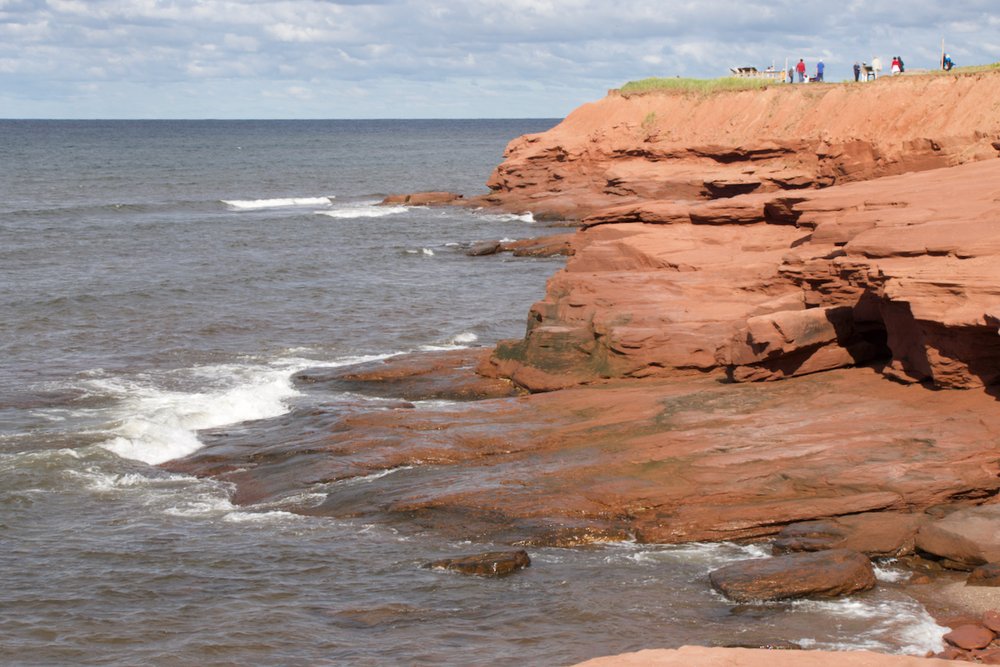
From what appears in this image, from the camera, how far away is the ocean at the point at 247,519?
13.8 m

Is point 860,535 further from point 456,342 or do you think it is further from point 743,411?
point 456,342

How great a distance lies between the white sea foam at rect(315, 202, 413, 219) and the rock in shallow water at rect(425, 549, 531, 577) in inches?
2041

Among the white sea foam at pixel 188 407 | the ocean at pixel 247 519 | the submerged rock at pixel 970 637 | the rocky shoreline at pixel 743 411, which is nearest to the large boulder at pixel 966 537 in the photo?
the rocky shoreline at pixel 743 411

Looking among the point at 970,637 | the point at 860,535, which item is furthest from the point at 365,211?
the point at 970,637

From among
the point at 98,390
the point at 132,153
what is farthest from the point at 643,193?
the point at 132,153

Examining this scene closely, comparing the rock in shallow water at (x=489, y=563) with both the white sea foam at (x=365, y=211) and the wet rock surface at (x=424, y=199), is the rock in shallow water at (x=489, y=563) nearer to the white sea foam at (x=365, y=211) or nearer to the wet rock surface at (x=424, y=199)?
the white sea foam at (x=365, y=211)

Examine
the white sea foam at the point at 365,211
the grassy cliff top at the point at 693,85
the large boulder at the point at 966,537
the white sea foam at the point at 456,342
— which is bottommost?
the white sea foam at the point at 456,342

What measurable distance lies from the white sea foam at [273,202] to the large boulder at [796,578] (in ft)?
200

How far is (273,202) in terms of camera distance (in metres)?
77.2

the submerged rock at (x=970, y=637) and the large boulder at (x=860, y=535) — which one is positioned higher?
the large boulder at (x=860, y=535)

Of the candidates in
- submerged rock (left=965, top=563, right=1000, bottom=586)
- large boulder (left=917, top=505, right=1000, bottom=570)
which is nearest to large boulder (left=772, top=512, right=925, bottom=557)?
large boulder (left=917, top=505, right=1000, bottom=570)

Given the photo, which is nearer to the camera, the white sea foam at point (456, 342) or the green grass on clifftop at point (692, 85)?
the white sea foam at point (456, 342)

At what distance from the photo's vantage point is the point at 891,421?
16969 millimetres

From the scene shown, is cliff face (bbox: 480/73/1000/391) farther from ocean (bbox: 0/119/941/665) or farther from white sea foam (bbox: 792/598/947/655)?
white sea foam (bbox: 792/598/947/655)
